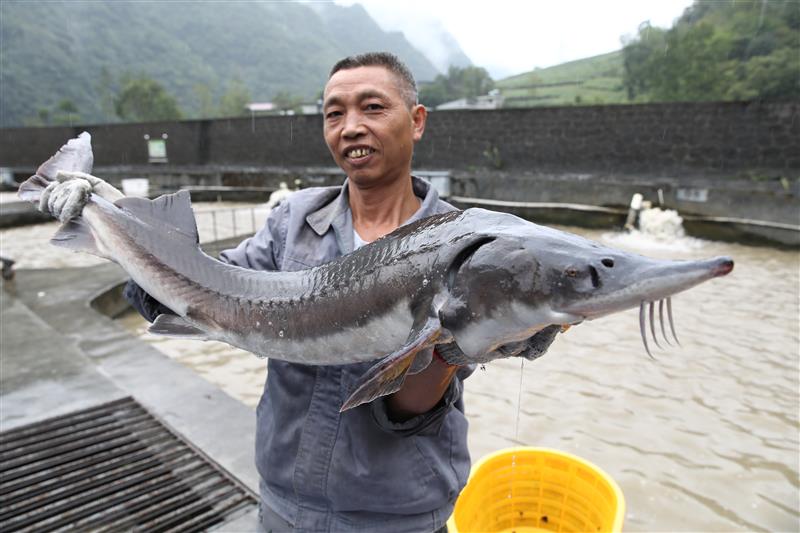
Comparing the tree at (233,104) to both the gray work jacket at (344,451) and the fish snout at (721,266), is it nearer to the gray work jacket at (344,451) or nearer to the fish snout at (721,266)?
the gray work jacket at (344,451)

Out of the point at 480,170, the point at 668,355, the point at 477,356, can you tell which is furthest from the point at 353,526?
the point at 480,170

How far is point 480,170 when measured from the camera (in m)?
18.7

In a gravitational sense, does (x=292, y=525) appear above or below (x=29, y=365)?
above

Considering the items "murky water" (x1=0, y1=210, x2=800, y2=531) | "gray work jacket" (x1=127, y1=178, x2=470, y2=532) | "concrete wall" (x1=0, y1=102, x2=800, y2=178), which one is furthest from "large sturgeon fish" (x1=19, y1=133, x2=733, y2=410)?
"concrete wall" (x1=0, y1=102, x2=800, y2=178)

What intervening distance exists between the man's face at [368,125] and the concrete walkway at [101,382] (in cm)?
203

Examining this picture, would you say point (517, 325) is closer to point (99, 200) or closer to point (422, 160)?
point (99, 200)

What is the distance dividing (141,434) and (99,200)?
211 cm

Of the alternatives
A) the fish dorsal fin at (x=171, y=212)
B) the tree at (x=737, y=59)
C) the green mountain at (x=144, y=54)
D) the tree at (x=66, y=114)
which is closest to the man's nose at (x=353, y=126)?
the fish dorsal fin at (x=171, y=212)

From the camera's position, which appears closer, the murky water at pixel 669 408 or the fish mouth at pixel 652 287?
the fish mouth at pixel 652 287

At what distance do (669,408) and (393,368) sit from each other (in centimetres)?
463

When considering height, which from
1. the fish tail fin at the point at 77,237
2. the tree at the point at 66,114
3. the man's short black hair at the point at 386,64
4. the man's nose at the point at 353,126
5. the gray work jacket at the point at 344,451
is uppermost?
the tree at the point at 66,114

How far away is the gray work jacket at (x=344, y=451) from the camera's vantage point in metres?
1.61

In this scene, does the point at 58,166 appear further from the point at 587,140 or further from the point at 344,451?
the point at 587,140

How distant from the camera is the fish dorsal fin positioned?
1978 millimetres
